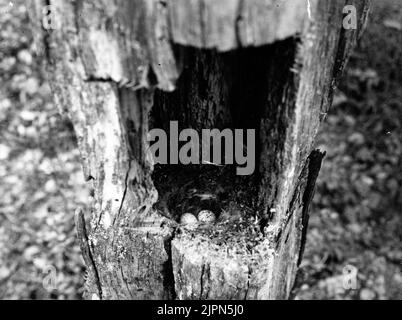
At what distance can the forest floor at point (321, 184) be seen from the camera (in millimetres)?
2855

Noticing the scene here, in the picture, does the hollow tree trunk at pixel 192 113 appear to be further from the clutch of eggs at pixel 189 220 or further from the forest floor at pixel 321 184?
the forest floor at pixel 321 184

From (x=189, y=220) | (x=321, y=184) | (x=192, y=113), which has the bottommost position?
(x=321, y=184)

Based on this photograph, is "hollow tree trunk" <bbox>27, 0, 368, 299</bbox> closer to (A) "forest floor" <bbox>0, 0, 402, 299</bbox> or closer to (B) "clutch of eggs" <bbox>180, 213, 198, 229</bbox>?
(B) "clutch of eggs" <bbox>180, 213, 198, 229</bbox>

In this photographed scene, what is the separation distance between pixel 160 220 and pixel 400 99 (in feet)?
9.22

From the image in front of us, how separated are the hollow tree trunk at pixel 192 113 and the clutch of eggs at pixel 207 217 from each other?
0.03 m

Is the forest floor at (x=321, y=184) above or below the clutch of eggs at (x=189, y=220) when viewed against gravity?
below

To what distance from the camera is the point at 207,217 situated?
58.8 inches

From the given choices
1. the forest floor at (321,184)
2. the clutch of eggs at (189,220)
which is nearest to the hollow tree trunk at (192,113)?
the clutch of eggs at (189,220)

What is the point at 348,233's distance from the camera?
302 centimetres

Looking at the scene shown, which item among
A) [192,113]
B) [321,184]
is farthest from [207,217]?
[321,184]

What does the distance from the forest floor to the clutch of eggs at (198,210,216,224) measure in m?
1.32

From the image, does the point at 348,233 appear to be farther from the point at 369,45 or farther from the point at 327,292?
the point at 369,45

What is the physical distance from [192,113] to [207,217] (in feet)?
1.28

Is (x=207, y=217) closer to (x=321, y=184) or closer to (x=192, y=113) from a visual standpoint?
(x=192, y=113)
